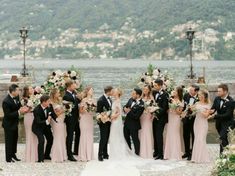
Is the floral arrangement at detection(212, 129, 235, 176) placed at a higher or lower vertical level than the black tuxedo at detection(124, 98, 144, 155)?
lower

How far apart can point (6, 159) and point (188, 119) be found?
14.1 feet

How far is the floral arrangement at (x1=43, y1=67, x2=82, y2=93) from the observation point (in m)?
15.3

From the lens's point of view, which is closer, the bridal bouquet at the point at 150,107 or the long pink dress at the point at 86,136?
the bridal bouquet at the point at 150,107

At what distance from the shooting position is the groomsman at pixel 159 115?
14531mm

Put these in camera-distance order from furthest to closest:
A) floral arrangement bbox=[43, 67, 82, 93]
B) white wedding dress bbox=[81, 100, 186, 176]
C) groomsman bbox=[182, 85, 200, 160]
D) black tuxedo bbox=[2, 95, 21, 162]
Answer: floral arrangement bbox=[43, 67, 82, 93], groomsman bbox=[182, 85, 200, 160], black tuxedo bbox=[2, 95, 21, 162], white wedding dress bbox=[81, 100, 186, 176]

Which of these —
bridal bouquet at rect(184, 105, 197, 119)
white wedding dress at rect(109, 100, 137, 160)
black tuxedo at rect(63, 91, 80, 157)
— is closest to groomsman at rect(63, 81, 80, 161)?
black tuxedo at rect(63, 91, 80, 157)

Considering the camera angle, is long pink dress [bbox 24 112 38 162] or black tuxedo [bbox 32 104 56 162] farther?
long pink dress [bbox 24 112 38 162]

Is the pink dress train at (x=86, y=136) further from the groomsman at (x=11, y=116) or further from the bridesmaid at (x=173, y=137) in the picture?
the bridesmaid at (x=173, y=137)

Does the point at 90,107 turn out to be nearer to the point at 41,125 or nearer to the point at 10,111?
the point at 41,125

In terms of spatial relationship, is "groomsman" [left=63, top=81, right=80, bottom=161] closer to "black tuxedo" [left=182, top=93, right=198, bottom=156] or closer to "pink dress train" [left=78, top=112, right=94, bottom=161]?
"pink dress train" [left=78, top=112, right=94, bottom=161]

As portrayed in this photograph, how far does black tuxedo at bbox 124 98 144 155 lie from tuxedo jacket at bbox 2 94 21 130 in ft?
8.22

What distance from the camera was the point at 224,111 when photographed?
14.0 m

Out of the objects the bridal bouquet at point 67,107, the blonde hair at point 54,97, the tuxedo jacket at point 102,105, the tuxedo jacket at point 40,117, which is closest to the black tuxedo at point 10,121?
the tuxedo jacket at point 40,117

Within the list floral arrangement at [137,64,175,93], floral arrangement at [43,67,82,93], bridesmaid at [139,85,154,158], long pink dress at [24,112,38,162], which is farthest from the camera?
floral arrangement at [43,67,82,93]
